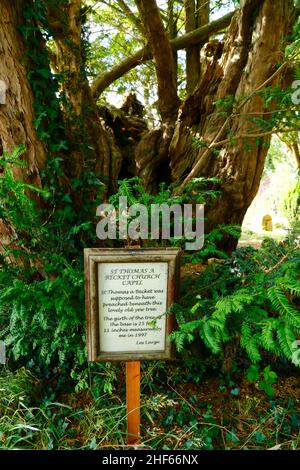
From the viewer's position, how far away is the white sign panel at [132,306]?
1735 mm

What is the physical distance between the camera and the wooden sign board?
1717 millimetres

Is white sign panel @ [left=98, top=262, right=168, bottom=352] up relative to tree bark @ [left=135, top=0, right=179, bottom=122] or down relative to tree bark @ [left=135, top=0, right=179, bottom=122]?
down

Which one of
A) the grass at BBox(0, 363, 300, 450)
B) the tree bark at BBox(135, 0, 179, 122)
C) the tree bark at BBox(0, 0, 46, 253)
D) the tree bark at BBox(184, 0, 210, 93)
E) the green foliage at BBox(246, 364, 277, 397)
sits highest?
the tree bark at BBox(184, 0, 210, 93)

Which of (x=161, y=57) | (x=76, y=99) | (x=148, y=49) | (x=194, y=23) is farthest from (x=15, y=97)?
(x=194, y=23)

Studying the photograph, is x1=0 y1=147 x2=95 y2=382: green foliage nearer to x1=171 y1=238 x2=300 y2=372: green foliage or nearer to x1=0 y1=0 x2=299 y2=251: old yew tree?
x1=0 y1=0 x2=299 y2=251: old yew tree

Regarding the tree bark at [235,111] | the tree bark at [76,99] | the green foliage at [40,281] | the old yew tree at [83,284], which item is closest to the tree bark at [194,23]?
the tree bark at [235,111]

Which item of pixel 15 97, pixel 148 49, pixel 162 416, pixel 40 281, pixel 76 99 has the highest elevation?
pixel 148 49

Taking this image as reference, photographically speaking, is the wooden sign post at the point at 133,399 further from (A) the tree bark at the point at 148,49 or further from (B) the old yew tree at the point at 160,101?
(A) the tree bark at the point at 148,49

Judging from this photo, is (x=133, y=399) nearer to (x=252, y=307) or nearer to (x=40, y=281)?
(x=252, y=307)

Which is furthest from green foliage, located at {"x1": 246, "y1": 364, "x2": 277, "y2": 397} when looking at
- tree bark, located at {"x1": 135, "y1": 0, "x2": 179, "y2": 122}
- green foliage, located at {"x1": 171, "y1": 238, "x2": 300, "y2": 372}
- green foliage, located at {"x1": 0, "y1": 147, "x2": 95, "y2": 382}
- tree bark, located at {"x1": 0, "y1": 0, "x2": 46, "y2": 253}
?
tree bark, located at {"x1": 135, "y1": 0, "x2": 179, "y2": 122}

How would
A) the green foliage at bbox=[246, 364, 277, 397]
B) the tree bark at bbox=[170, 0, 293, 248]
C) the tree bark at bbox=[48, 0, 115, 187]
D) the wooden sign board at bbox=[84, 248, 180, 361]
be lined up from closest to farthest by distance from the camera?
the wooden sign board at bbox=[84, 248, 180, 361]
the green foliage at bbox=[246, 364, 277, 397]
the tree bark at bbox=[48, 0, 115, 187]
the tree bark at bbox=[170, 0, 293, 248]

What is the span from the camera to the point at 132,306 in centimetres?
178

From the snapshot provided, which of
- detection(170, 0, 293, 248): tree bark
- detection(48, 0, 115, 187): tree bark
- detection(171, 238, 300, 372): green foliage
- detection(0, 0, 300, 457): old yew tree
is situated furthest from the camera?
detection(170, 0, 293, 248): tree bark

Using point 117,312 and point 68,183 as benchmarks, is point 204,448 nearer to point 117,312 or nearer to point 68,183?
point 117,312
